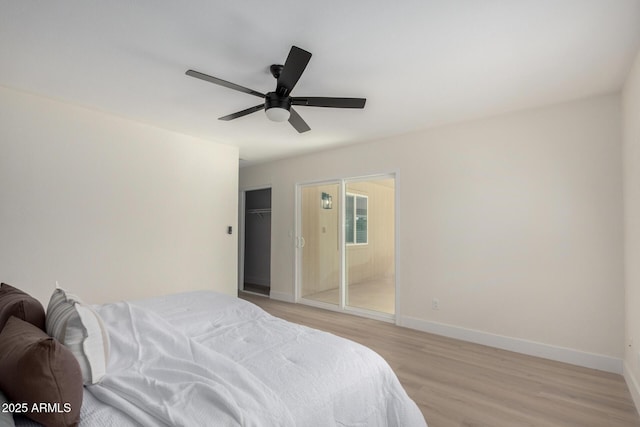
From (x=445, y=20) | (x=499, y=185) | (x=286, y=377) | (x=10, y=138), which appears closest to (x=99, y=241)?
(x=10, y=138)

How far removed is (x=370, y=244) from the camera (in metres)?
4.84

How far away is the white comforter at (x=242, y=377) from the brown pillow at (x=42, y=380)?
17 centimetres

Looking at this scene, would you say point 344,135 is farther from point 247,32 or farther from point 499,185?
point 247,32

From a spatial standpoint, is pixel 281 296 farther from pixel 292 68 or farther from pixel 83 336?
pixel 83 336

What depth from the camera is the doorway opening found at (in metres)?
6.51

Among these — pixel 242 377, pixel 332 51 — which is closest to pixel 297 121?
pixel 332 51

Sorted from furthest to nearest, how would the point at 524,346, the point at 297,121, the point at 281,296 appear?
the point at 281,296 → the point at 524,346 → the point at 297,121

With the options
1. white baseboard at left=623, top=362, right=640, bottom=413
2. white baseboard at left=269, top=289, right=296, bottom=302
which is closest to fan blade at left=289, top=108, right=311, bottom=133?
white baseboard at left=623, top=362, right=640, bottom=413

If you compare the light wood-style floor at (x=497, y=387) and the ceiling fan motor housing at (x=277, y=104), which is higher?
the ceiling fan motor housing at (x=277, y=104)

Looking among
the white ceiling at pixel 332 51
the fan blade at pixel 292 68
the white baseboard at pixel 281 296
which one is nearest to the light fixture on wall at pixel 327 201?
the white baseboard at pixel 281 296

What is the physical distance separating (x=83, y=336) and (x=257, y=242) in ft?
18.0

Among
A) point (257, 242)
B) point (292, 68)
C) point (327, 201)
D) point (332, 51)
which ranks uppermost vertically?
point (332, 51)

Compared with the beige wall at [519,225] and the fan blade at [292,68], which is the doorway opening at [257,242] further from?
the fan blade at [292,68]

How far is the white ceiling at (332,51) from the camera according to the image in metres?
1.83
